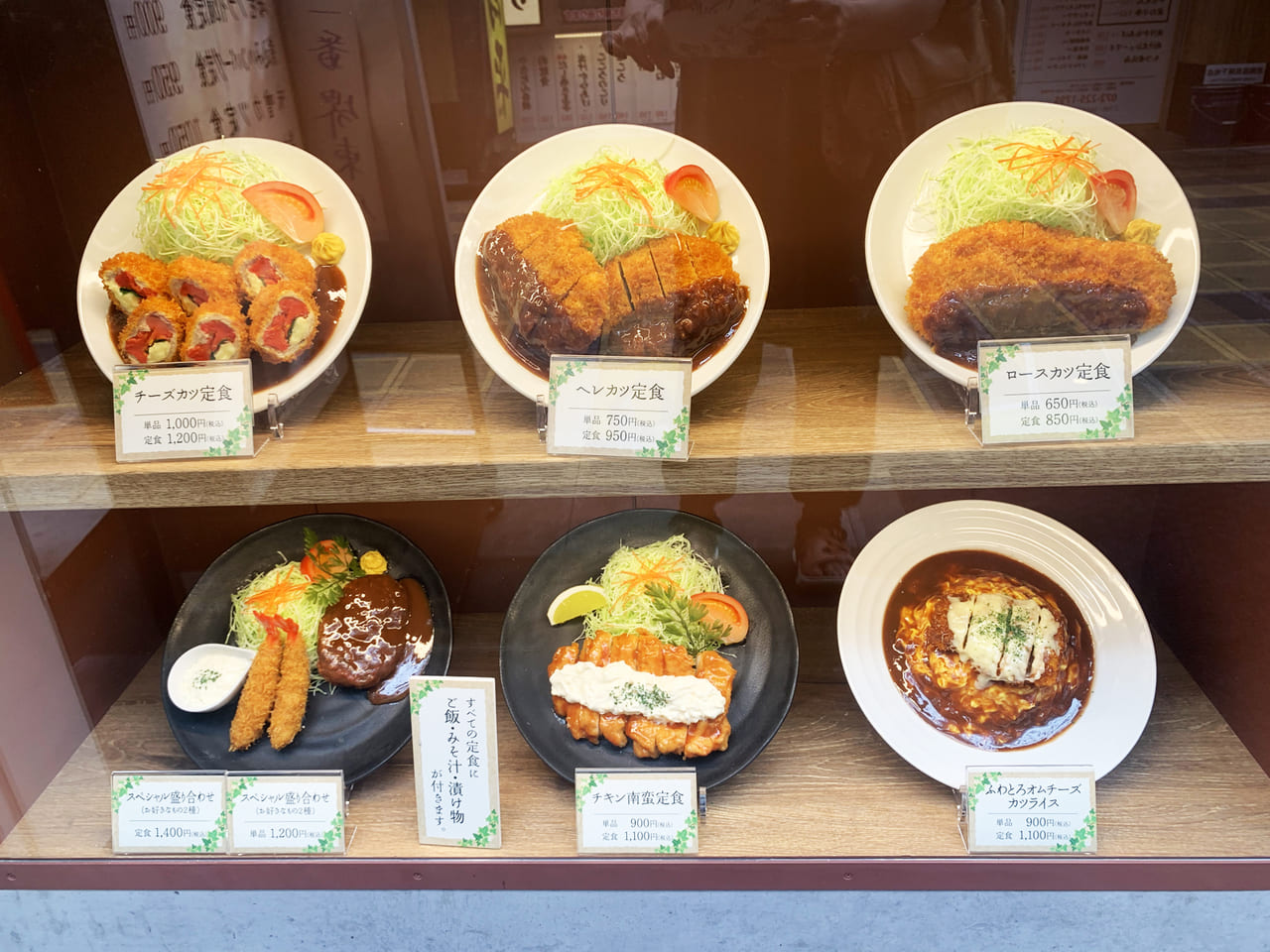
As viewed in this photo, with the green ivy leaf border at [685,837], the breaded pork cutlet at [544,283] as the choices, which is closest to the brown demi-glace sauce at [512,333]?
the breaded pork cutlet at [544,283]

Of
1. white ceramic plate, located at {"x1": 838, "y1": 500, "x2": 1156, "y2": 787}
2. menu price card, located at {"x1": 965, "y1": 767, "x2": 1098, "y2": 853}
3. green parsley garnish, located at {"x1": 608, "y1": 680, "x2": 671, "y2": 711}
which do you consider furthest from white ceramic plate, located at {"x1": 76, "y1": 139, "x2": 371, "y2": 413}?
menu price card, located at {"x1": 965, "y1": 767, "x2": 1098, "y2": 853}

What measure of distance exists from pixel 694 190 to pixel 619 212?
0.11 metres

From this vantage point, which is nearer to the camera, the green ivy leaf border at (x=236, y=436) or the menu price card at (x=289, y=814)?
the green ivy leaf border at (x=236, y=436)

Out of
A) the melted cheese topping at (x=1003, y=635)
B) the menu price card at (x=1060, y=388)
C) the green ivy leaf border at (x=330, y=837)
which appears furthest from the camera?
the melted cheese topping at (x=1003, y=635)

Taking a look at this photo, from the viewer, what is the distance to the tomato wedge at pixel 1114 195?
120cm

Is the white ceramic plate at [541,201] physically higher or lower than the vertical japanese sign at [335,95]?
lower

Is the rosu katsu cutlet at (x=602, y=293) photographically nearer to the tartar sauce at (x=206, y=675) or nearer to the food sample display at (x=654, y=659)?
the food sample display at (x=654, y=659)

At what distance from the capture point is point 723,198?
127 cm

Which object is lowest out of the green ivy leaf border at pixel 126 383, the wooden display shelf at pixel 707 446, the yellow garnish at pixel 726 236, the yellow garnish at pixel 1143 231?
the wooden display shelf at pixel 707 446

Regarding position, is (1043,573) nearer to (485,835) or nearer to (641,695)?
(641,695)

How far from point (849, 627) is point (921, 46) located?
0.91 metres

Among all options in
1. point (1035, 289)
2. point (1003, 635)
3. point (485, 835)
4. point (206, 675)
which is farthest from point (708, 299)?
point (206, 675)

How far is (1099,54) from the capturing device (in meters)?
1.21

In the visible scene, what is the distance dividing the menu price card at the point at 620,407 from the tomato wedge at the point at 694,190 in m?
0.28
